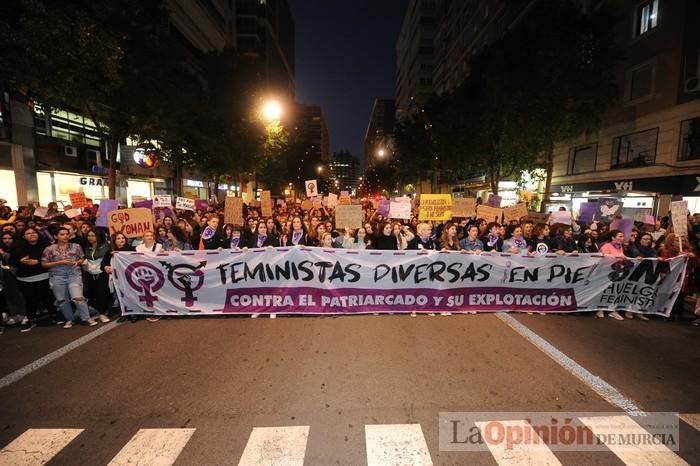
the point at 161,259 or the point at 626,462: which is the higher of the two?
the point at 161,259

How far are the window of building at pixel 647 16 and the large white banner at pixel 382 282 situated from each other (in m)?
16.6

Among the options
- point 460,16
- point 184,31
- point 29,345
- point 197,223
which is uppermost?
point 460,16

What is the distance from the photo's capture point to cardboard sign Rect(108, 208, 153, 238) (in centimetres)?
693

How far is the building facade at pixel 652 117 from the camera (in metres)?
14.5

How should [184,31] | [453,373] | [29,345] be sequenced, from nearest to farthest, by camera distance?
[453,373], [29,345], [184,31]

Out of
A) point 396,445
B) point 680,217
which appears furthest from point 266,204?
point 680,217

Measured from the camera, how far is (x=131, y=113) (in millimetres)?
13258

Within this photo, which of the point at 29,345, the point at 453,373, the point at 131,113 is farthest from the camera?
the point at 131,113

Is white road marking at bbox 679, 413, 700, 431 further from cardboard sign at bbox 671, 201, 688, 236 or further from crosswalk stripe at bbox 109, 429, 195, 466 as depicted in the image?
cardboard sign at bbox 671, 201, 688, 236

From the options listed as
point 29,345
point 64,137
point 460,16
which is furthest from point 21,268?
point 460,16

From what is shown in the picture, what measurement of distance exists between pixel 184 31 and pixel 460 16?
35855 mm

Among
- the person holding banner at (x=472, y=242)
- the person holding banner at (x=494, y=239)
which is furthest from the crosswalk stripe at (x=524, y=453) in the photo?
the person holding banner at (x=494, y=239)

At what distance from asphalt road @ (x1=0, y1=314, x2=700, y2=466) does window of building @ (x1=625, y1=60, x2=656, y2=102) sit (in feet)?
52.5

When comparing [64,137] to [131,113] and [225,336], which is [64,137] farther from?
[225,336]
